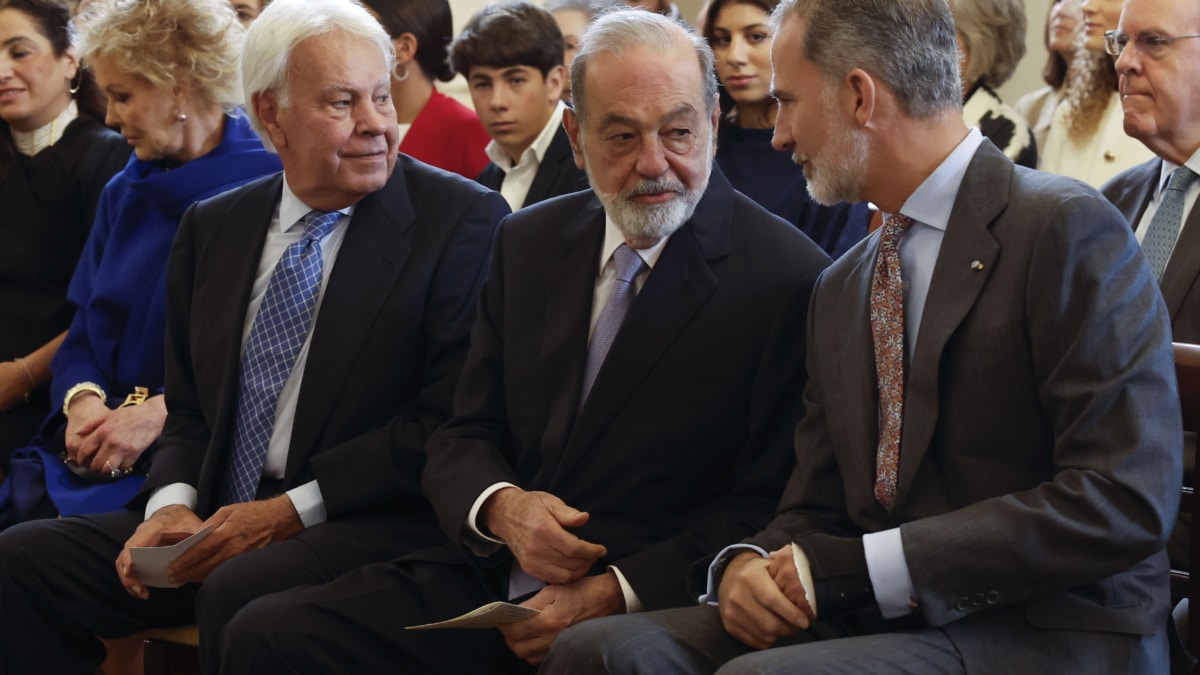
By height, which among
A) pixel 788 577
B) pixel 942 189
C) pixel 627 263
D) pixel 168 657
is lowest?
pixel 168 657

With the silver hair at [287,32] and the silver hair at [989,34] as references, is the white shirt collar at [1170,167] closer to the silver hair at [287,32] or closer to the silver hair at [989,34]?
the silver hair at [989,34]

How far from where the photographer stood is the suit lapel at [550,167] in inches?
157

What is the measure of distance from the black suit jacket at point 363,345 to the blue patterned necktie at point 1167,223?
4.54ft

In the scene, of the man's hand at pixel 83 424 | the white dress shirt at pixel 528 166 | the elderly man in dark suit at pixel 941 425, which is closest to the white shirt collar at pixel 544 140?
the white dress shirt at pixel 528 166

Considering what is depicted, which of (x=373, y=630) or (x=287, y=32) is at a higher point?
(x=287, y=32)

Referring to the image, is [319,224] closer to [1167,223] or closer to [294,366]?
[294,366]

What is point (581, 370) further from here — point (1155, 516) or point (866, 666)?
point (1155, 516)

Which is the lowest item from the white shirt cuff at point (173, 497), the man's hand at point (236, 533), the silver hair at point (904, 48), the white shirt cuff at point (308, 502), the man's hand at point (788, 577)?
the white shirt cuff at point (173, 497)

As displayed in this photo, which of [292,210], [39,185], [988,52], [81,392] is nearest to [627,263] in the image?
[292,210]

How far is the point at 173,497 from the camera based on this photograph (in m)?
3.01

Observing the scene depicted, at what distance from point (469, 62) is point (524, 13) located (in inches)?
9.2

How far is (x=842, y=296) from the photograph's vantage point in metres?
2.26

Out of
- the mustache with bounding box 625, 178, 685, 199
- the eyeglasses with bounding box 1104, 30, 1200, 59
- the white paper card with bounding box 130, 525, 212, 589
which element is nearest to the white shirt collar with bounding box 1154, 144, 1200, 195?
the eyeglasses with bounding box 1104, 30, 1200, 59

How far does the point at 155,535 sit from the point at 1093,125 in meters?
2.93
